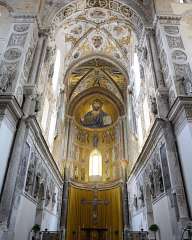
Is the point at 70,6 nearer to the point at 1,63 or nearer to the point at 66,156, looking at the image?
the point at 1,63

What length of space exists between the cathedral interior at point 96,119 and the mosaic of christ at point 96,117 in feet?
0.40

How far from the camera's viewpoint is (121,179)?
66.1ft

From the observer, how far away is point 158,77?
1126 cm

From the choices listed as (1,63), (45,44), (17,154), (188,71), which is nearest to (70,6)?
(45,44)

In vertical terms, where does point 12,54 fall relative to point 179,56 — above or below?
below

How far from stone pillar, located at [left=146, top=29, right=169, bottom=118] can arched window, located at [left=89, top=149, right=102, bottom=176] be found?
13849mm

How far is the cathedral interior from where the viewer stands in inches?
345

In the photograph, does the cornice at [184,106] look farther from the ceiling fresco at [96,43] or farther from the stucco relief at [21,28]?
the ceiling fresco at [96,43]

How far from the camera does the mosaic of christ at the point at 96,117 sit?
25.9 meters

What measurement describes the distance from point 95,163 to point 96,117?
5.63m

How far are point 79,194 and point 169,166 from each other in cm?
1408

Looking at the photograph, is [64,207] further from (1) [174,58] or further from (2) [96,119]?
(1) [174,58]

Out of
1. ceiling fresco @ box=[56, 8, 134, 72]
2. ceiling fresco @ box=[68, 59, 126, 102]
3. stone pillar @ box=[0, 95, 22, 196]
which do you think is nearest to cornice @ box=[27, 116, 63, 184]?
stone pillar @ box=[0, 95, 22, 196]

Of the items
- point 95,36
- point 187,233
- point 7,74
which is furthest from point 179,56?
point 95,36
